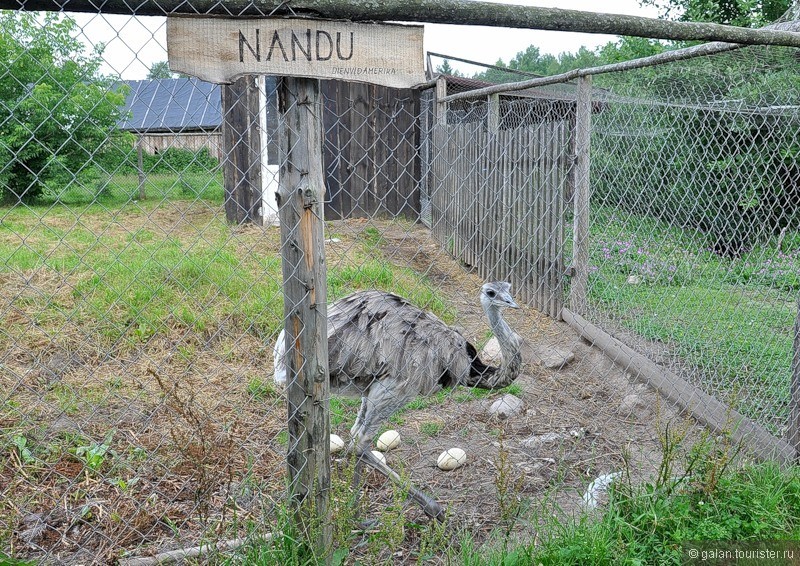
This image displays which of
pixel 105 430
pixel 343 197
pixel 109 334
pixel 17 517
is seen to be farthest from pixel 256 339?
pixel 343 197

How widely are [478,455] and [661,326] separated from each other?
2.15m

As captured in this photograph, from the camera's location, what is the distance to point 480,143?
7637 mm

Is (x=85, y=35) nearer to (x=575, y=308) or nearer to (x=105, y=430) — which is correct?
(x=105, y=430)

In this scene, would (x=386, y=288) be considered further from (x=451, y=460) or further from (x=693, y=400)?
(x=693, y=400)

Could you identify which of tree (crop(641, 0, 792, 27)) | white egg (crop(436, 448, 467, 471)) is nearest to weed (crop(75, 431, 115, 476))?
white egg (crop(436, 448, 467, 471))

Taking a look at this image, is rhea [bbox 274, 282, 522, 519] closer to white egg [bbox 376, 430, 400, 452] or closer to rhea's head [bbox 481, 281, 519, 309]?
rhea's head [bbox 481, 281, 519, 309]

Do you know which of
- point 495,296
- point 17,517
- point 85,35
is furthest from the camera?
point 495,296

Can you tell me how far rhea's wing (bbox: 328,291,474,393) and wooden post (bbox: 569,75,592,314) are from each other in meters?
2.23

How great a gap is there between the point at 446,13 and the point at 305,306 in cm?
112

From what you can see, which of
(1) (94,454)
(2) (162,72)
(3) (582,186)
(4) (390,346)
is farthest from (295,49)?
(3) (582,186)

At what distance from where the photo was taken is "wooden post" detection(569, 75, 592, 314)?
5672 mm

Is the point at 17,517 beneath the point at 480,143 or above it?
beneath

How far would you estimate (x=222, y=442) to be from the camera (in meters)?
3.91

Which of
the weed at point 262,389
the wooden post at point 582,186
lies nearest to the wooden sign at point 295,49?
the weed at point 262,389
